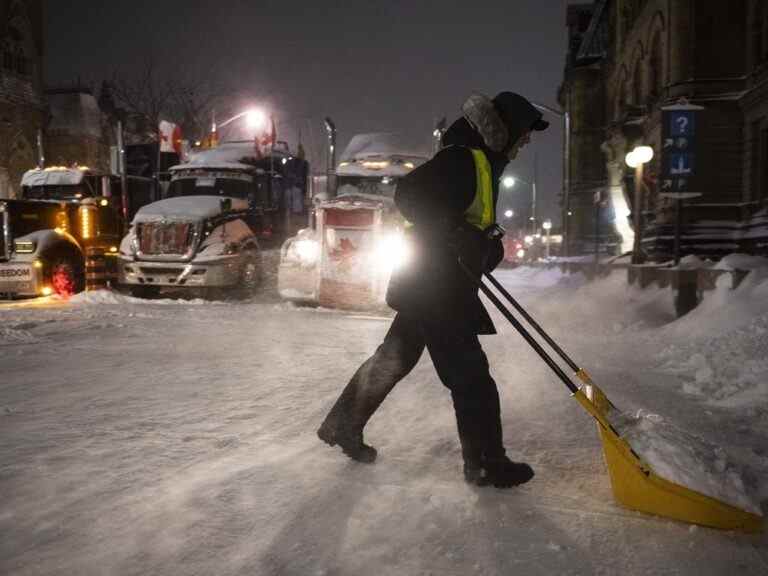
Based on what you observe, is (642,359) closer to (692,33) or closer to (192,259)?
(192,259)

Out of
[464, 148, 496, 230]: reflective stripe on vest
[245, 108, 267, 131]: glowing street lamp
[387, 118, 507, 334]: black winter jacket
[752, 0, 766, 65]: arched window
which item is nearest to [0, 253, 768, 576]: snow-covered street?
[387, 118, 507, 334]: black winter jacket

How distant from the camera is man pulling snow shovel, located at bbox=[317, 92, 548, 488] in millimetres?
2979

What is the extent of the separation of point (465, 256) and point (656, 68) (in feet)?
80.8

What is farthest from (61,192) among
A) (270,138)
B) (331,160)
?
(331,160)

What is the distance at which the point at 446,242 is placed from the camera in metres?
2.99

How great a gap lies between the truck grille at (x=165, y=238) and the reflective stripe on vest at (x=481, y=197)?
33.1 ft

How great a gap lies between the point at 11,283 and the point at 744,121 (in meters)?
20.6

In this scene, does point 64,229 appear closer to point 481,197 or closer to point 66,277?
point 66,277

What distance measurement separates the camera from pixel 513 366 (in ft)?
20.8

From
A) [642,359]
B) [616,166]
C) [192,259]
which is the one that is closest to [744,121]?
[616,166]

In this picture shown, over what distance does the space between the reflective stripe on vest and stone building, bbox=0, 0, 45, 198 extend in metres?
45.5

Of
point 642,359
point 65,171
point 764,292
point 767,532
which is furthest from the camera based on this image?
point 65,171

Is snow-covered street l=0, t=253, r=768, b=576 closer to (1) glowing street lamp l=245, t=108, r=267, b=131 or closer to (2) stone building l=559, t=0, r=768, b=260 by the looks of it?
(2) stone building l=559, t=0, r=768, b=260

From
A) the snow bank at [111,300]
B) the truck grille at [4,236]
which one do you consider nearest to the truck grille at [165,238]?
the snow bank at [111,300]
